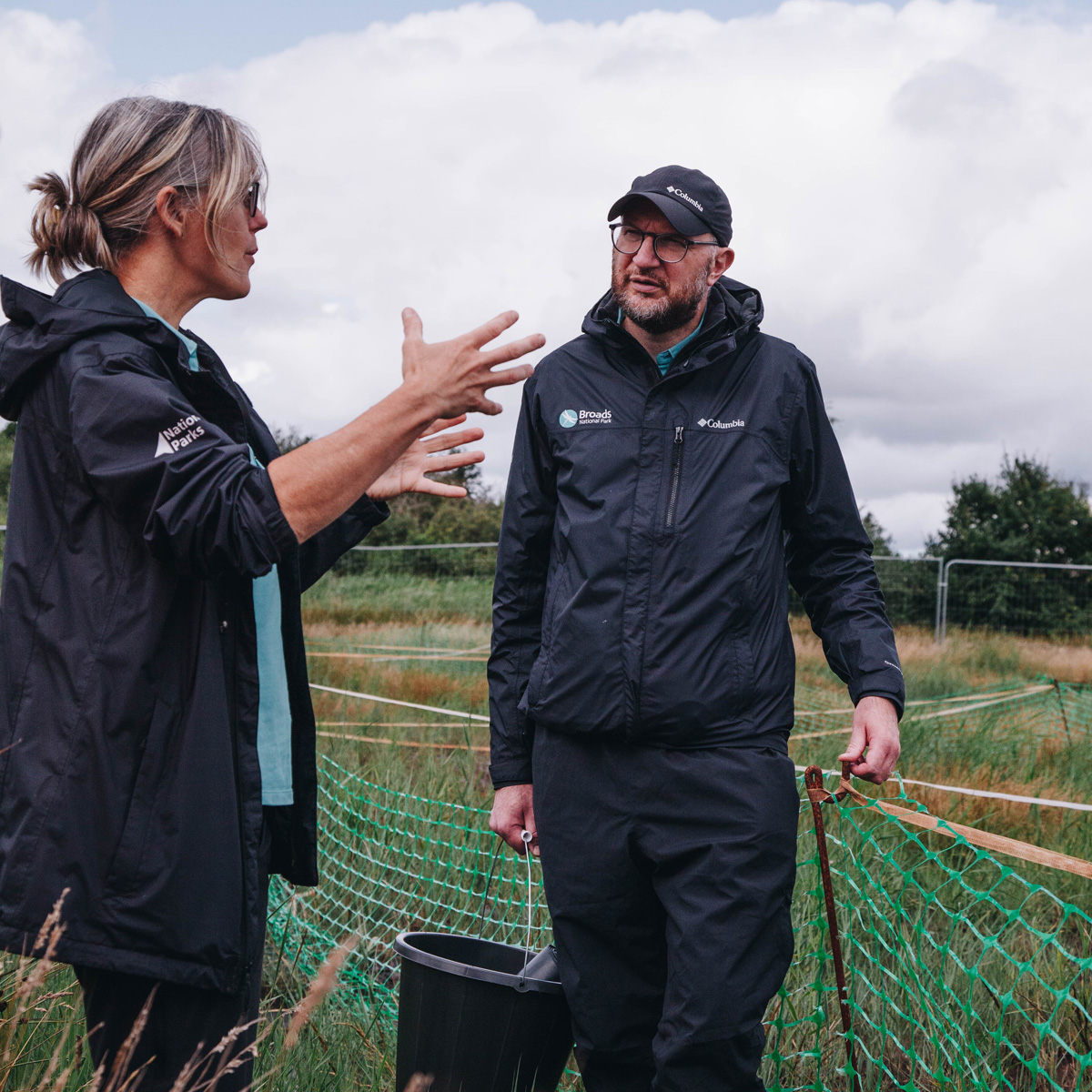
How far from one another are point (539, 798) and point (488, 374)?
967mm

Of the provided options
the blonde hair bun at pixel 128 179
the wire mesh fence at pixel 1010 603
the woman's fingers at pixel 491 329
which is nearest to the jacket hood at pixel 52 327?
the blonde hair bun at pixel 128 179

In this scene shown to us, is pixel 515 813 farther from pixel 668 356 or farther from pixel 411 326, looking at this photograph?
pixel 411 326

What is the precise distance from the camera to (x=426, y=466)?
200cm

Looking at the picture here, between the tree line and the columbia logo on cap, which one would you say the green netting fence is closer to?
the columbia logo on cap

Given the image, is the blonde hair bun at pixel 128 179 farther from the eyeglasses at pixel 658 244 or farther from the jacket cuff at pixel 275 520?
the eyeglasses at pixel 658 244

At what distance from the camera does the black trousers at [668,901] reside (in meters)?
1.93

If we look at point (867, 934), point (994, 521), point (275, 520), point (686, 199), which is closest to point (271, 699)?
point (275, 520)

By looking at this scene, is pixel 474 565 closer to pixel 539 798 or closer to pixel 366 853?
pixel 366 853

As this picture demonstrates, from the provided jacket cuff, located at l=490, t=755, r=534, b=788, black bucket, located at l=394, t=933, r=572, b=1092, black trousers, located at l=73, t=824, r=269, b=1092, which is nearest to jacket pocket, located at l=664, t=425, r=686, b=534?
jacket cuff, located at l=490, t=755, r=534, b=788

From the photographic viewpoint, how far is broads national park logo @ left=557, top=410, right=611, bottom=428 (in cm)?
221

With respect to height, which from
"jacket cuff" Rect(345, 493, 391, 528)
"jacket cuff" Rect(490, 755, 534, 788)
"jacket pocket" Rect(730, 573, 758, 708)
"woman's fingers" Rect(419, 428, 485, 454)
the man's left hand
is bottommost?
"jacket cuff" Rect(490, 755, 534, 788)

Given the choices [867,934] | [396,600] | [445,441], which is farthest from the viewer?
[396,600]

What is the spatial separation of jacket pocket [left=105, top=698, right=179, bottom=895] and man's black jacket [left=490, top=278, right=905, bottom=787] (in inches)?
31.6

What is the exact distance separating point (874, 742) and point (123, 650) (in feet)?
4.49
